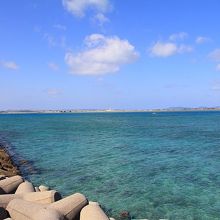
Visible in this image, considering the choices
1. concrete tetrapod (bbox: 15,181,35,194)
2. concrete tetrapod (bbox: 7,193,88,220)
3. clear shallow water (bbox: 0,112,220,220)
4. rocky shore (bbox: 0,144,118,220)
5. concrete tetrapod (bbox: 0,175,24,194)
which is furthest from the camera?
clear shallow water (bbox: 0,112,220,220)

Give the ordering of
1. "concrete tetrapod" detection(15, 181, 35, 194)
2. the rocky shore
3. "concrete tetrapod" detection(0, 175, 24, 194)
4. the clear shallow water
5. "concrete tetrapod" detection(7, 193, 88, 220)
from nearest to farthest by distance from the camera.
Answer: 1. "concrete tetrapod" detection(7, 193, 88, 220)
2. the rocky shore
3. "concrete tetrapod" detection(15, 181, 35, 194)
4. "concrete tetrapod" detection(0, 175, 24, 194)
5. the clear shallow water

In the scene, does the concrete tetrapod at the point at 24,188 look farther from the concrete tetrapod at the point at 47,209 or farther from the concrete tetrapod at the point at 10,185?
the concrete tetrapod at the point at 47,209

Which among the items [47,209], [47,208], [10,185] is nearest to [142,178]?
[10,185]

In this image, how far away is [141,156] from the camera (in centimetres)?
3419

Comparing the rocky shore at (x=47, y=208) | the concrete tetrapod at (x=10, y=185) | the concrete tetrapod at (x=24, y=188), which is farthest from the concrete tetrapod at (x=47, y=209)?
the concrete tetrapod at (x=10, y=185)

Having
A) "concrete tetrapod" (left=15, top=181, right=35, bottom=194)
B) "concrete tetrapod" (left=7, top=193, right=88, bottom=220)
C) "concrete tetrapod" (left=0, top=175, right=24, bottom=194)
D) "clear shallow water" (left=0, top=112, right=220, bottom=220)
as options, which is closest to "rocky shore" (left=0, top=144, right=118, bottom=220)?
"concrete tetrapod" (left=7, top=193, right=88, bottom=220)

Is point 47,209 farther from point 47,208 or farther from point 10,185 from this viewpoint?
point 10,185

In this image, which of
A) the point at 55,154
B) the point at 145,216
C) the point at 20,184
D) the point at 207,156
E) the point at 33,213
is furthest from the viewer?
the point at 55,154

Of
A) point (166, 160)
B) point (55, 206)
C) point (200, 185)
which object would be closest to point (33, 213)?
point (55, 206)

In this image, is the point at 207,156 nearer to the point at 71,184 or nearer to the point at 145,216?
the point at 71,184

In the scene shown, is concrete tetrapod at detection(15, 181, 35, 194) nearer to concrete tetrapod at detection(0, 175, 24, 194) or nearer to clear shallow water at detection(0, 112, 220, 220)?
concrete tetrapod at detection(0, 175, 24, 194)

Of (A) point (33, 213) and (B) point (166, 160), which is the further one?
(B) point (166, 160)

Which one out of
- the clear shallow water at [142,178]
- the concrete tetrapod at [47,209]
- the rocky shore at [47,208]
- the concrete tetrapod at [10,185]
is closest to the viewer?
the concrete tetrapod at [47,209]

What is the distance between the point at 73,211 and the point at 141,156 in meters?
23.4
